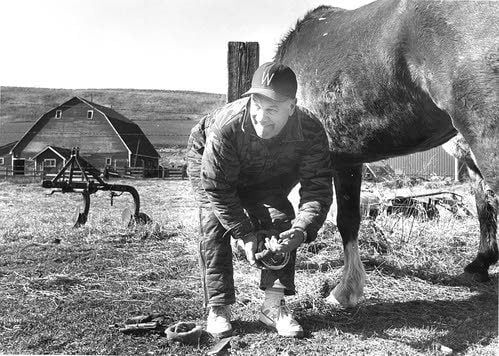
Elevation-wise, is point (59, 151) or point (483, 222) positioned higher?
point (59, 151)

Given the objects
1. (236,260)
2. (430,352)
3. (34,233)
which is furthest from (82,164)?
(430,352)

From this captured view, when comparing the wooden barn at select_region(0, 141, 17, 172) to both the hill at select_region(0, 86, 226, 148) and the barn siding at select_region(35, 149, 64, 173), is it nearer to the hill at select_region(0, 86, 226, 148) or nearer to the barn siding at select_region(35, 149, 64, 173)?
the barn siding at select_region(35, 149, 64, 173)

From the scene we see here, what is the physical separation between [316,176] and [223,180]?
1.77 feet

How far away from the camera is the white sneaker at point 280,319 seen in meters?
2.71

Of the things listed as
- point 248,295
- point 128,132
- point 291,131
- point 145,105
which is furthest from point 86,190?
point 291,131

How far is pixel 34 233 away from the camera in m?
6.50

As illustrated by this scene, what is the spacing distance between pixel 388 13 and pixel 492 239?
245 cm

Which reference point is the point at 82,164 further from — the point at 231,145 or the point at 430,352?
the point at 430,352

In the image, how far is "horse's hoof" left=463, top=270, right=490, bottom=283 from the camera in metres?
4.01

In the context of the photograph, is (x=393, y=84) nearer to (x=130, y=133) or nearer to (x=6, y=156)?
(x=130, y=133)

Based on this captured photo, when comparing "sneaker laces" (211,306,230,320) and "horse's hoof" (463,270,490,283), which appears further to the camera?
"horse's hoof" (463,270,490,283)

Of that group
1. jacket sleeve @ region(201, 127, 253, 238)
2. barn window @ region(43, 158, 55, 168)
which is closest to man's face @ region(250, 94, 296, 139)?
jacket sleeve @ region(201, 127, 253, 238)

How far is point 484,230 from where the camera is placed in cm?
427

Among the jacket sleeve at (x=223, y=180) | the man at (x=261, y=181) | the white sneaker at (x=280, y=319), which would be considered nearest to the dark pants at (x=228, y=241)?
the man at (x=261, y=181)
